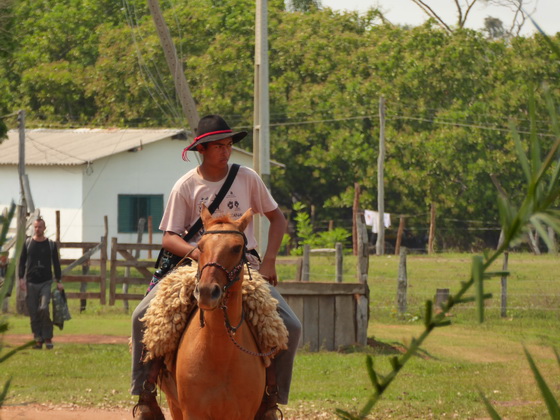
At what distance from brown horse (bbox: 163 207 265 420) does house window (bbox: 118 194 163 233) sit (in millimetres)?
34499

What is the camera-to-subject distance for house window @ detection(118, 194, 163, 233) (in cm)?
4006

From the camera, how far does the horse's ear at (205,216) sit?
5.76 meters

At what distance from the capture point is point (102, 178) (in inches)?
1544

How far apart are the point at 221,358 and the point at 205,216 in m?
0.80

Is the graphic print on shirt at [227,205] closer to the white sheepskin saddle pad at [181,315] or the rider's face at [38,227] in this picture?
the white sheepskin saddle pad at [181,315]

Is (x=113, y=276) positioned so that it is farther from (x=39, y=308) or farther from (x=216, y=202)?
(x=216, y=202)

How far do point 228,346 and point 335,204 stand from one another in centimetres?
3772

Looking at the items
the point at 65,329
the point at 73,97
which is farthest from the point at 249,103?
the point at 65,329

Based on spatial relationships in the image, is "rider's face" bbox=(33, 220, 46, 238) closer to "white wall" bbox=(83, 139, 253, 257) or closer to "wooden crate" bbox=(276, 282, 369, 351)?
"wooden crate" bbox=(276, 282, 369, 351)

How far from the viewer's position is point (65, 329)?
19156 millimetres

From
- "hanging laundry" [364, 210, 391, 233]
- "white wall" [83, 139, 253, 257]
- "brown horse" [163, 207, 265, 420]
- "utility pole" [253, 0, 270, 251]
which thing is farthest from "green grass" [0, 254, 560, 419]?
"hanging laundry" [364, 210, 391, 233]

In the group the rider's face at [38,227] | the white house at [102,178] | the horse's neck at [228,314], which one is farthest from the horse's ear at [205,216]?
the white house at [102,178]

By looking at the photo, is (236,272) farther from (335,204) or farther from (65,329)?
(335,204)

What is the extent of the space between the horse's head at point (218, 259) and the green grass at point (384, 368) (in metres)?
1.40
